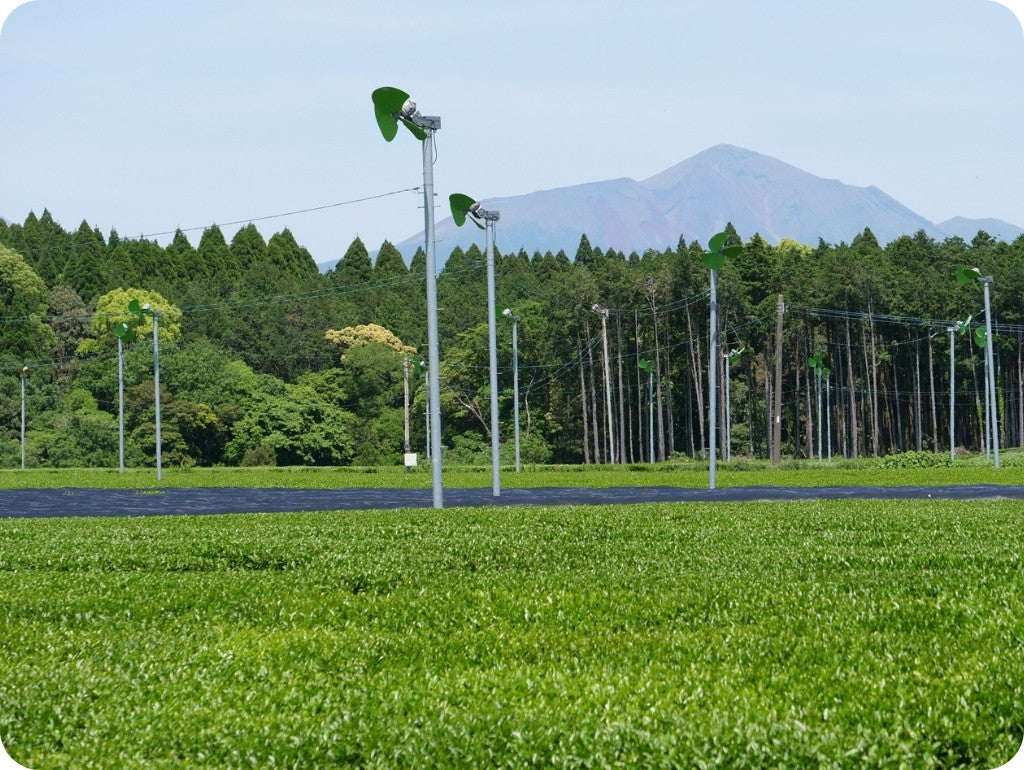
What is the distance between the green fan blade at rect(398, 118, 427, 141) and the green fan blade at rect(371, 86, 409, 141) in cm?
22

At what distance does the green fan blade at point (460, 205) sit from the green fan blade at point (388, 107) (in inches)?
228

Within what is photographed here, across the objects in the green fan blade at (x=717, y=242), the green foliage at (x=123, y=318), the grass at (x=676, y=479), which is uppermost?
the green foliage at (x=123, y=318)

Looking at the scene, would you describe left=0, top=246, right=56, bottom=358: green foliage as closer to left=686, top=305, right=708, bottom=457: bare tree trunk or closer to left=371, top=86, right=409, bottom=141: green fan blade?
left=686, top=305, right=708, bottom=457: bare tree trunk

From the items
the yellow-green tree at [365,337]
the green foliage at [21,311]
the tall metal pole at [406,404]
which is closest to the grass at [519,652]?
the tall metal pole at [406,404]

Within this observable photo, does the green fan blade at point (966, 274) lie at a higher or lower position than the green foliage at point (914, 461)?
higher

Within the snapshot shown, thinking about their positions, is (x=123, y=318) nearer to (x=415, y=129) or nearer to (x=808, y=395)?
(x=808, y=395)

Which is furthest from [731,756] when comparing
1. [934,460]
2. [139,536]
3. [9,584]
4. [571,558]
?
[934,460]

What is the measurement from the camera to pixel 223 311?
88.6 metres

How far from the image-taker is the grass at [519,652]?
6.54 m

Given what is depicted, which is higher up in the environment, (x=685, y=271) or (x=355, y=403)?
(x=685, y=271)

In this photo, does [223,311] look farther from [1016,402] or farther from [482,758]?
[482,758]

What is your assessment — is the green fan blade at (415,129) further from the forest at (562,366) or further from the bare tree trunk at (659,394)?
the bare tree trunk at (659,394)

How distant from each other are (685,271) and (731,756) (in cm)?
7179

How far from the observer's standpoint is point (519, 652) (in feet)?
28.6
